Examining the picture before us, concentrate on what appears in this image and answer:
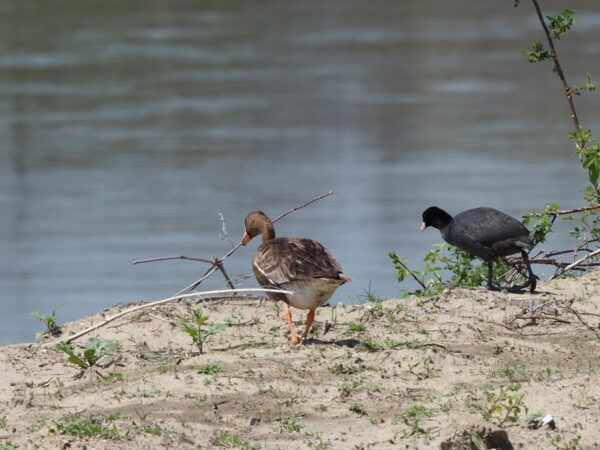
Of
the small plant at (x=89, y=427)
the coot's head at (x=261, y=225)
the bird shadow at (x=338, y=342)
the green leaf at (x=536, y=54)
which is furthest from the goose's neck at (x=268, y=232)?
the green leaf at (x=536, y=54)

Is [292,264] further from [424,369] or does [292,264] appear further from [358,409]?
[358,409]

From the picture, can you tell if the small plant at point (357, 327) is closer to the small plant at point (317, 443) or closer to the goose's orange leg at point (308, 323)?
the goose's orange leg at point (308, 323)

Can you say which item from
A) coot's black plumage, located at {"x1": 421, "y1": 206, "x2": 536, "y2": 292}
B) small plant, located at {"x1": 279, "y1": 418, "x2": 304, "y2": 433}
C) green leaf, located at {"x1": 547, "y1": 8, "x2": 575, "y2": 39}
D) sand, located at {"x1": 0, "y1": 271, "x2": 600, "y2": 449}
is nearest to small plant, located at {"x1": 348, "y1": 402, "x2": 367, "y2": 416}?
sand, located at {"x1": 0, "y1": 271, "x2": 600, "y2": 449}

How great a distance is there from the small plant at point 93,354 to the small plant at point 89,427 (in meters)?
0.84

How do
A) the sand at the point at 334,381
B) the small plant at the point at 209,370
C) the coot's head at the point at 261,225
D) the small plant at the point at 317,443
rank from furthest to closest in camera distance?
the coot's head at the point at 261,225, the small plant at the point at 209,370, the sand at the point at 334,381, the small plant at the point at 317,443

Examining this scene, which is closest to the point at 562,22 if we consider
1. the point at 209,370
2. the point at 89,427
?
the point at 209,370

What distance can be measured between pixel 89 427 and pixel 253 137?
1344cm

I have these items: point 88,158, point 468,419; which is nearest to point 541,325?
point 468,419

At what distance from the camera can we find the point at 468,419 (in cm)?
585

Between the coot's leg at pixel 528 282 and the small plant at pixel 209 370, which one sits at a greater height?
the coot's leg at pixel 528 282

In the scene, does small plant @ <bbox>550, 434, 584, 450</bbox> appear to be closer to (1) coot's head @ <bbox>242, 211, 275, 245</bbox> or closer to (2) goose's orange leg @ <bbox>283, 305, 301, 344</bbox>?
(2) goose's orange leg @ <bbox>283, 305, 301, 344</bbox>

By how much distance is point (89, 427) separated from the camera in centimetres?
606

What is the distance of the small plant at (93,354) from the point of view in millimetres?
7109

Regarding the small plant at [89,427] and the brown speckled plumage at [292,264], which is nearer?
the small plant at [89,427]
